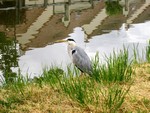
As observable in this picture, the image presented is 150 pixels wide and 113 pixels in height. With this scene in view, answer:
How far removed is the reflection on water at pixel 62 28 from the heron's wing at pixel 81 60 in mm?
4765

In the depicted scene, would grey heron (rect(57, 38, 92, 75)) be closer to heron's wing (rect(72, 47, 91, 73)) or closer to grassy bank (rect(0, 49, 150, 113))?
heron's wing (rect(72, 47, 91, 73))

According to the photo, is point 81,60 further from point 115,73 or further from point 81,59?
point 115,73

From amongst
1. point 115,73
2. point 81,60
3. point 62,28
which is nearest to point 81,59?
point 81,60

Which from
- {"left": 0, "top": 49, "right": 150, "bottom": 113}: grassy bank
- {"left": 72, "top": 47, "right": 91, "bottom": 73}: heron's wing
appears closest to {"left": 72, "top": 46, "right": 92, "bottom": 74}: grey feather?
{"left": 72, "top": 47, "right": 91, "bottom": 73}: heron's wing

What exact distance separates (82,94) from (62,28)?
56.2ft

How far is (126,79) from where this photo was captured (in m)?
6.57

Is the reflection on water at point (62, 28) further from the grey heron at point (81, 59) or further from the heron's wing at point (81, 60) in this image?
the heron's wing at point (81, 60)

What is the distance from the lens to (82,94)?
5.39 metres

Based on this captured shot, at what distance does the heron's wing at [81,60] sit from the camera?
23.4ft

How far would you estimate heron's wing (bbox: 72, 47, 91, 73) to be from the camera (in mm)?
7118

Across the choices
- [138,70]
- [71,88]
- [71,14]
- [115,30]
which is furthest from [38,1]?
[71,88]

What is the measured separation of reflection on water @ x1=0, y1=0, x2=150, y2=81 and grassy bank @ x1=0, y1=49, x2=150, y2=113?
228 inches

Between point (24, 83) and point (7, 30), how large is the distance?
12701 millimetres

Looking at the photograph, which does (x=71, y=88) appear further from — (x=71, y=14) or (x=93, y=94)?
(x=71, y=14)
